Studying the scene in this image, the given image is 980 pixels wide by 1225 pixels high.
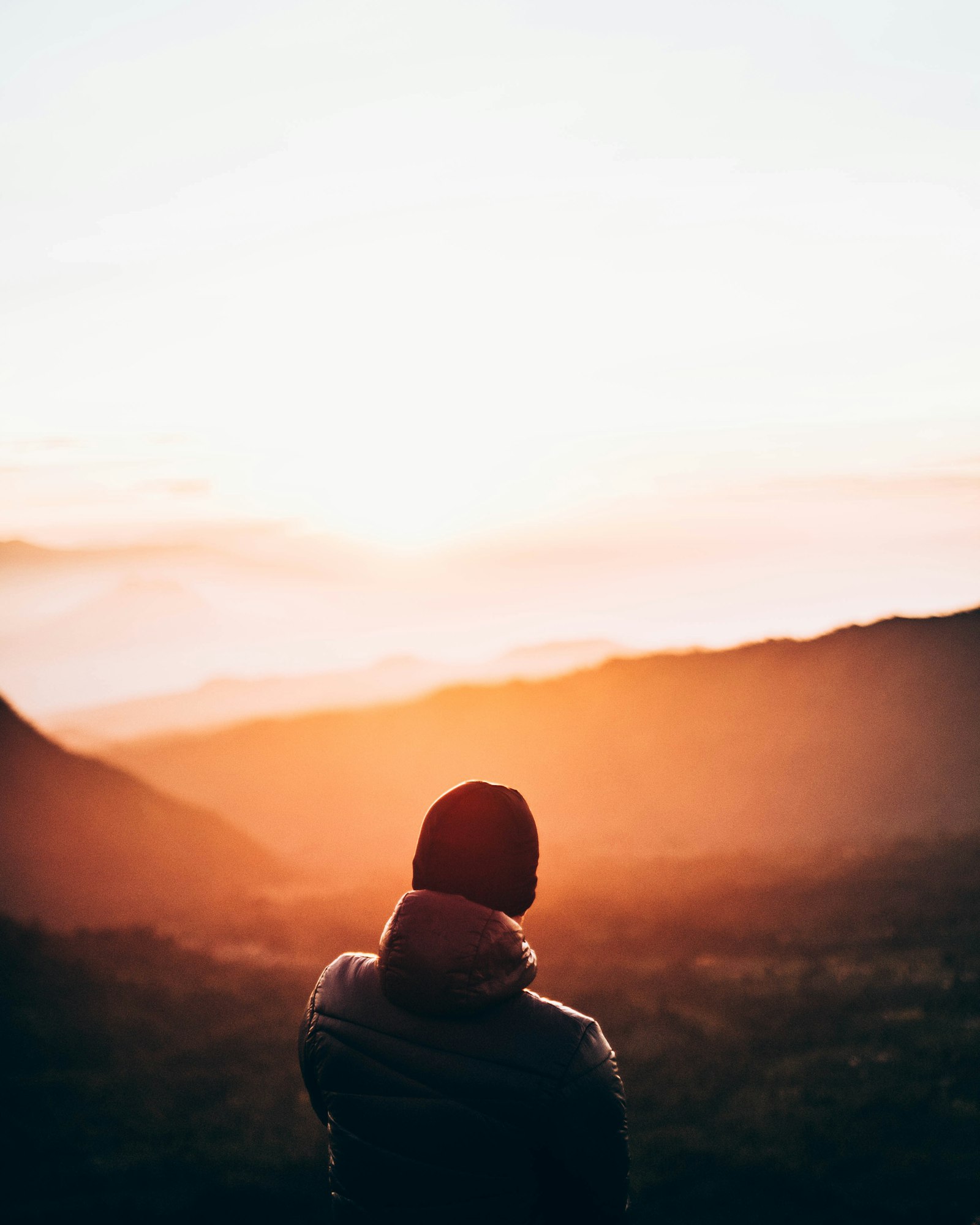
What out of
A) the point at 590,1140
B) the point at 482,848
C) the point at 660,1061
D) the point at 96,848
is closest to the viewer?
the point at 590,1140

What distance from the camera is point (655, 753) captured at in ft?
82.8

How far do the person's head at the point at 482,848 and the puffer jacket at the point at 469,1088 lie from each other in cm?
6

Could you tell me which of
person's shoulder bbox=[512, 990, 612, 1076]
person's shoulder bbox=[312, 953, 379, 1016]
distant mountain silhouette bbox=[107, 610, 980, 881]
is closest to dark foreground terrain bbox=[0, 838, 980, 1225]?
distant mountain silhouette bbox=[107, 610, 980, 881]

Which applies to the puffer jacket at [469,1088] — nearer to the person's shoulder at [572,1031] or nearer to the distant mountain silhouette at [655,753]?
the person's shoulder at [572,1031]

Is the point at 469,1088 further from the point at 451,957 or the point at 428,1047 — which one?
the point at 451,957

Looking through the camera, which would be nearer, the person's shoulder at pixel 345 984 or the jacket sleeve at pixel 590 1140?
the jacket sleeve at pixel 590 1140

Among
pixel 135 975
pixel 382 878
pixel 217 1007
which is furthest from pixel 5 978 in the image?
pixel 382 878

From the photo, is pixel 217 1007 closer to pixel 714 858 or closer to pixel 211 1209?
pixel 211 1209

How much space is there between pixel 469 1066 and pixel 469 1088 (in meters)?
0.04

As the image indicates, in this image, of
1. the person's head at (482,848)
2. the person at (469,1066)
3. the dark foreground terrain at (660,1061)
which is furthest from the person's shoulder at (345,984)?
the dark foreground terrain at (660,1061)

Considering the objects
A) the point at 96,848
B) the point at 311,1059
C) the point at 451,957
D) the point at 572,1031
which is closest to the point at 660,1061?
the point at 311,1059

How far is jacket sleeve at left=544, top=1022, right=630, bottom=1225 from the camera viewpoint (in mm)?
1692

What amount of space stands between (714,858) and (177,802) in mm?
12550

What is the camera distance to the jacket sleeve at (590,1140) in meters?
1.69
